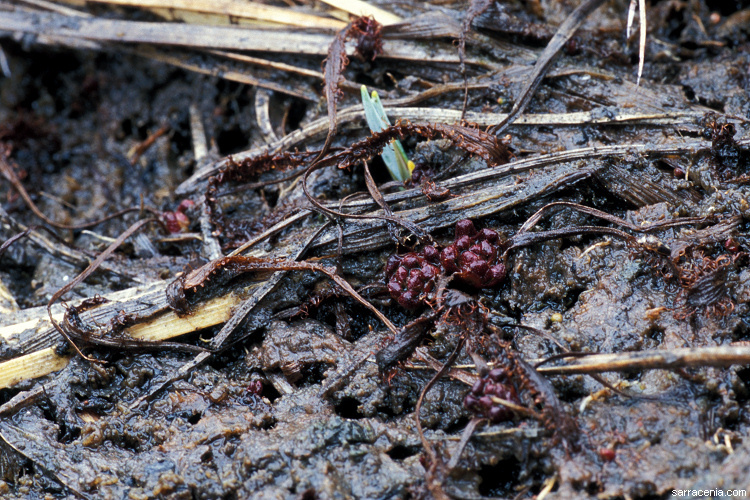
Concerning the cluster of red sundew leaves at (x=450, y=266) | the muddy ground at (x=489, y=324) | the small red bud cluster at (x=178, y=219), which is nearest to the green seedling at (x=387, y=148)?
the muddy ground at (x=489, y=324)

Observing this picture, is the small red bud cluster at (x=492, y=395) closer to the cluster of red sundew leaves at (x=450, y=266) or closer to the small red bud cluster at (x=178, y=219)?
the cluster of red sundew leaves at (x=450, y=266)

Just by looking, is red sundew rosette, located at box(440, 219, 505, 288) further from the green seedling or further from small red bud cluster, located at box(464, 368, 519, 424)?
the green seedling

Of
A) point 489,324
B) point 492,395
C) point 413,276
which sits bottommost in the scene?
point 492,395


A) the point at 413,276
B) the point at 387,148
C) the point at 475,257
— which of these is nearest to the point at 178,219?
the point at 387,148

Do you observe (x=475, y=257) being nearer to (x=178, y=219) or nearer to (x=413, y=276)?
(x=413, y=276)

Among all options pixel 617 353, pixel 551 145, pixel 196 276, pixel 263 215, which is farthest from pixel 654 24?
pixel 196 276
